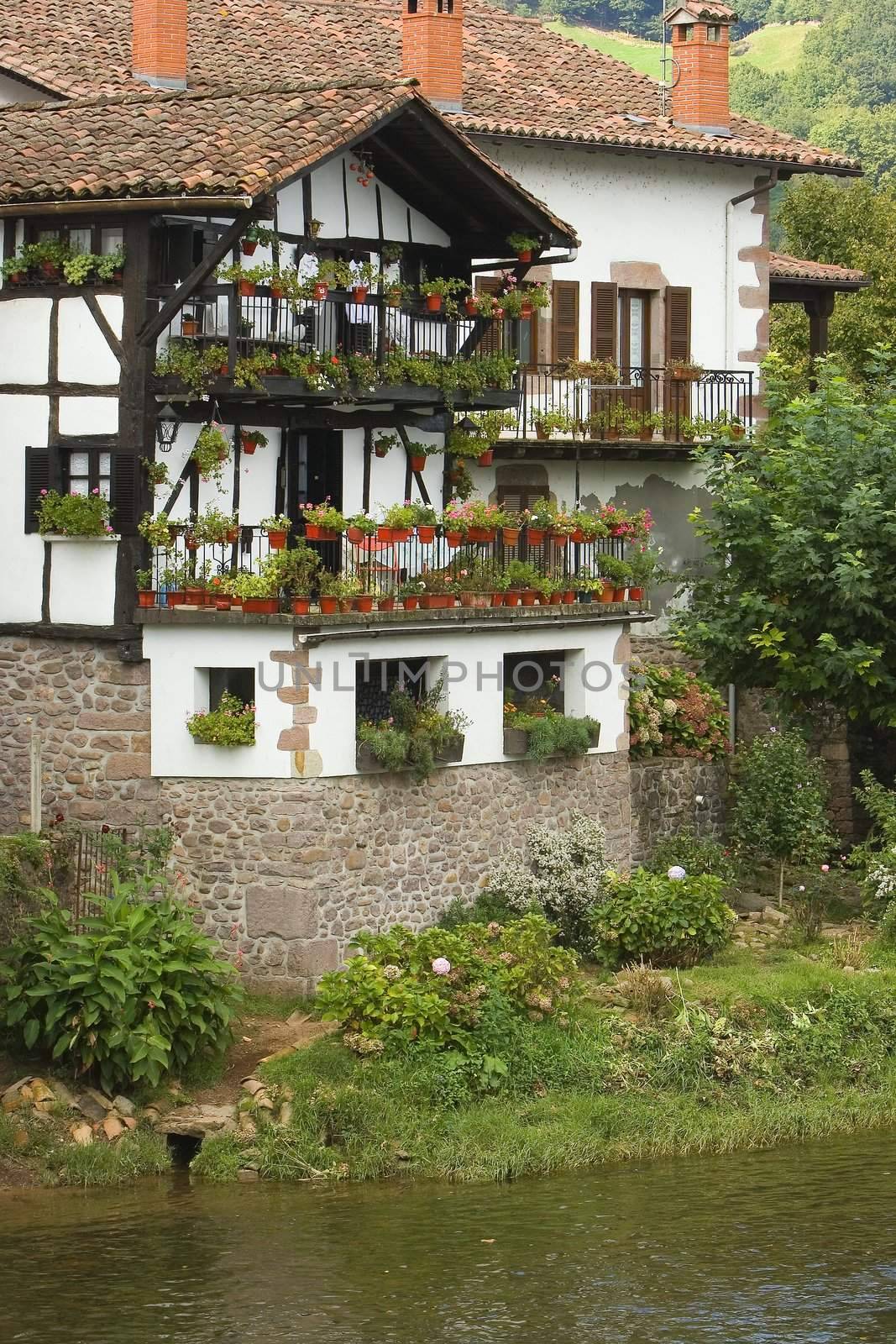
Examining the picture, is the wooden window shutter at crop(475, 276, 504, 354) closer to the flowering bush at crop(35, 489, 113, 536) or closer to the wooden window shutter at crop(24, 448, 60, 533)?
the wooden window shutter at crop(24, 448, 60, 533)

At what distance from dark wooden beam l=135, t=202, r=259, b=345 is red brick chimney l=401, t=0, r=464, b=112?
25.0ft

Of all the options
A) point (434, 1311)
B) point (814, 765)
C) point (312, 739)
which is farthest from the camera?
point (814, 765)

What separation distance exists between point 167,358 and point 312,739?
4.44 m

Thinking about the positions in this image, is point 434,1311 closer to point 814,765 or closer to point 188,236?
point 188,236

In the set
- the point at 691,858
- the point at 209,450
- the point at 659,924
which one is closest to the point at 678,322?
the point at 691,858

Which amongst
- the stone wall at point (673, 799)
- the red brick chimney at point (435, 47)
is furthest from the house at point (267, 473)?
the red brick chimney at point (435, 47)

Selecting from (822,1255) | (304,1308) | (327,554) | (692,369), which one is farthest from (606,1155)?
(692,369)

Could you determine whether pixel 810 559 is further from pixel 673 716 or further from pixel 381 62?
pixel 381 62

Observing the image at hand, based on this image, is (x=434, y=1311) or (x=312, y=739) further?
(x=312, y=739)

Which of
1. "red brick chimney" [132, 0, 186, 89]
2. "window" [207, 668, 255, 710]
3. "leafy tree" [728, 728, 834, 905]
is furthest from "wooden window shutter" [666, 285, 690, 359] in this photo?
"window" [207, 668, 255, 710]

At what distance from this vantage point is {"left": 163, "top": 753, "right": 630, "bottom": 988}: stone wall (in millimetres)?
25031

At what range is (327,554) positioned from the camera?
86.3 ft

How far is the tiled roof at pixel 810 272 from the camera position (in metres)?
36.4

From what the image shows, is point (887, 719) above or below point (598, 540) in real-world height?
below
